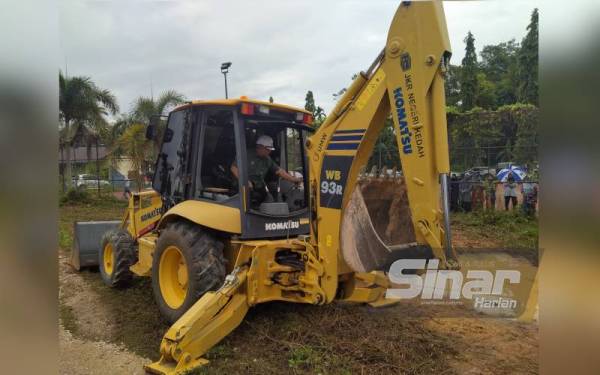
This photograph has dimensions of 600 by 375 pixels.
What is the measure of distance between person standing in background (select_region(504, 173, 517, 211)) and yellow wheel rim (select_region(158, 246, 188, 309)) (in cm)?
1034

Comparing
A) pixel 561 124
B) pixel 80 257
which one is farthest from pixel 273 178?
pixel 80 257

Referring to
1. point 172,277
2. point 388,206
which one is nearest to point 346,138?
point 172,277

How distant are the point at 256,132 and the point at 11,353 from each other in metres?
3.37

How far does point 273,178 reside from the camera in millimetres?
5004

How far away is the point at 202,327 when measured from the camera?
401cm

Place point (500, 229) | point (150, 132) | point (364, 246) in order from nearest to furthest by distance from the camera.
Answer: point (364, 246) < point (150, 132) < point (500, 229)

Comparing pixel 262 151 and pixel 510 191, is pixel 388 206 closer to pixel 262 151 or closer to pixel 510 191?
pixel 262 151

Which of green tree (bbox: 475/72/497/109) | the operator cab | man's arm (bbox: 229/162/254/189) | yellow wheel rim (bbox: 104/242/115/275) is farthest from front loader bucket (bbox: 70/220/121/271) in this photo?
green tree (bbox: 475/72/497/109)

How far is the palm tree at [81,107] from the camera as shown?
61.7ft

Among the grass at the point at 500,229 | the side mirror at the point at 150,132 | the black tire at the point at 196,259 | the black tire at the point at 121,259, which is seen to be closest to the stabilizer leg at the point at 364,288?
the black tire at the point at 196,259

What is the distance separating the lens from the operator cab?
4.62m

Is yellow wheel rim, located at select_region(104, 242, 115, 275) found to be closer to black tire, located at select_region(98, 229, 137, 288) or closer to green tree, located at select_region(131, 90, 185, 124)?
black tire, located at select_region(98, 229, 137, 288)

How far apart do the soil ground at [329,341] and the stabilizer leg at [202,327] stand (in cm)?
16

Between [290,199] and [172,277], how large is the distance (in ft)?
5.30
